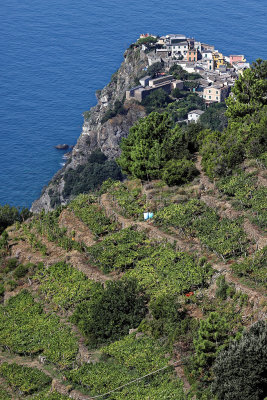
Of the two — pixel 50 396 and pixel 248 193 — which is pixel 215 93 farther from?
pixel 50 396

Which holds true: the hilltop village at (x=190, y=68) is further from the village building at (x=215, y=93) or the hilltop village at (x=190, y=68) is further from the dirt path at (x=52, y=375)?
the dirt path at (x=52, y=375)

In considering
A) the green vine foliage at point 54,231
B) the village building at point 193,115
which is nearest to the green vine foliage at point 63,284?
the green vine foliage at point 54,231

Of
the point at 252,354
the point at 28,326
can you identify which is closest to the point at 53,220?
the point at 28,326

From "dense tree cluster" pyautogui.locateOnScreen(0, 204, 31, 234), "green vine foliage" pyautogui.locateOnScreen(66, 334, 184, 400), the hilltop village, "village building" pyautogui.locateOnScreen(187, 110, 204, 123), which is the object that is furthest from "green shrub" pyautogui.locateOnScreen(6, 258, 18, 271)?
the hilltop village

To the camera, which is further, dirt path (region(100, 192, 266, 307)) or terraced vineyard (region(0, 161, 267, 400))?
dirt path (region(100, 192, 266, 307))

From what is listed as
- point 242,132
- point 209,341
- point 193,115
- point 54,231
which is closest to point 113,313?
point 209,341

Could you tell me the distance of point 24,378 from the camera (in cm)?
2733

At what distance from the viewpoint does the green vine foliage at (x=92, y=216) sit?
37344 mm

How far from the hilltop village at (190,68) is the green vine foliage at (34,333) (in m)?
98.3

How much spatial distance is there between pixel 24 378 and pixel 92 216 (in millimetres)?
13864

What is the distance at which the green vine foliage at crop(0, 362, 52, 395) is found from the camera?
87.7ft

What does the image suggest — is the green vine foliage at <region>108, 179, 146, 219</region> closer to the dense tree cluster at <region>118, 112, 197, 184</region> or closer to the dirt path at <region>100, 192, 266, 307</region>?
the dirt path at <region>100, 192, 266, 307</region>

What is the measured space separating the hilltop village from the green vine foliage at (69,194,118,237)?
88634 millimetres

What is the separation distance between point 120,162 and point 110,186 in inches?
123
